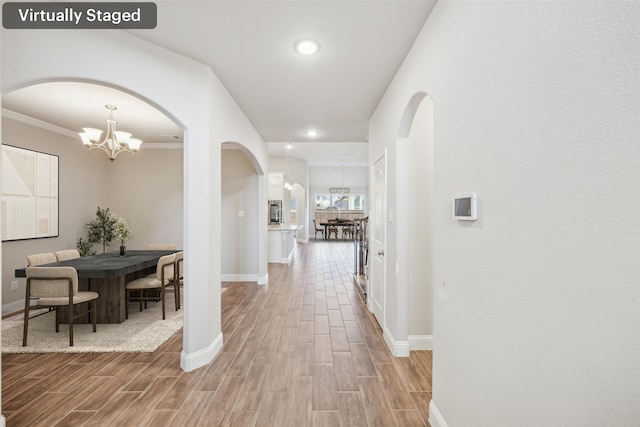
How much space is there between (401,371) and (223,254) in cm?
439

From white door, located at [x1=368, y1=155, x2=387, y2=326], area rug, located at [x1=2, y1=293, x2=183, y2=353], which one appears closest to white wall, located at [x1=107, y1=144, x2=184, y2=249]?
area rug, located at [x1=2, y1=293, x2=183, y2=353]

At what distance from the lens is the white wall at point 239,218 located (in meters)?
5.93

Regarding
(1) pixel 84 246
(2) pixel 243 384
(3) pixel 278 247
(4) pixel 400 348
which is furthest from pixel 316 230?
(2) pixel 243 384

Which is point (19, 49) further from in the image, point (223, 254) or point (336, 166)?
point (336, 166)

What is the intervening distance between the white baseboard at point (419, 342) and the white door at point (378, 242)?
0.49 metres

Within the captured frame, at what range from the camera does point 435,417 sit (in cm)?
187

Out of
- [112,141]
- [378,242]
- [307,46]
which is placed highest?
[307,46]

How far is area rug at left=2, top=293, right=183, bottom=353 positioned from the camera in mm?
3039

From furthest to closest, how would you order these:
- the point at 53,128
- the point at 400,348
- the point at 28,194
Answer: the point at 53,128 → the point at 28,194 → the point at 400,348

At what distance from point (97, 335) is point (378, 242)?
3487mm

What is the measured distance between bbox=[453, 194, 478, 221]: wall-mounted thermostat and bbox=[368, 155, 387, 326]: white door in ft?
5.49

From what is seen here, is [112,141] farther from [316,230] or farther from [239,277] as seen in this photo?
[316,230]

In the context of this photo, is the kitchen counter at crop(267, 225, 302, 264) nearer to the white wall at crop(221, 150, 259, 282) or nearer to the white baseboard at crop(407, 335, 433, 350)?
the white wall at crop(221, 150, 259, 282)

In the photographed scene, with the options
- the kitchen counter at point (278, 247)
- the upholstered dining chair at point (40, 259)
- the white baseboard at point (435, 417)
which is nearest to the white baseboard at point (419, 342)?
the white baseboard at point (435, 417)
